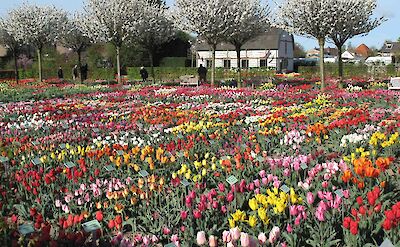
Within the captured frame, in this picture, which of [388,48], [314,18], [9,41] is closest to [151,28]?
[9,41]

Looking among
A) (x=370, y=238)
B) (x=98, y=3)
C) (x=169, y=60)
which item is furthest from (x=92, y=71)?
(x=370, y=238)

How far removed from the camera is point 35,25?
110 feet

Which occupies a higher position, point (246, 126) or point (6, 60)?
point (6, 60)

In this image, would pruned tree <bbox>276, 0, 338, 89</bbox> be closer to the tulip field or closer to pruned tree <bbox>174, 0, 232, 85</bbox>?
pruned tree <bbox>174, 0, 232, 85</bbox>

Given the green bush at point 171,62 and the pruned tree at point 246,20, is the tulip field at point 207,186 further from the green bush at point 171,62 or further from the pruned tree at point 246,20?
the green bush at point 171,62

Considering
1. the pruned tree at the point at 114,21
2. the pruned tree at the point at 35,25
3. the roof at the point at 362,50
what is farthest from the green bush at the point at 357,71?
the roof at the point at 362,50

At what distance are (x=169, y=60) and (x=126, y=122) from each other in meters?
47.5

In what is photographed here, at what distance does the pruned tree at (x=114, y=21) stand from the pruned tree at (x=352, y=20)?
13584 mm

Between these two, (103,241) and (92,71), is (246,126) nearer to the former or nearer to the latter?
(103,241)

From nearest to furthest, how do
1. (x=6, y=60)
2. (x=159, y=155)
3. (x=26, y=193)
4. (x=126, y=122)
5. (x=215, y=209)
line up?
(x=215, y=209)
(x=26, y=193)
(x=159, y=155)
(x=126, y=122)
(x=6, y=60)

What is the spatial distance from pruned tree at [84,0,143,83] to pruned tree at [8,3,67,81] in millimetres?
4773

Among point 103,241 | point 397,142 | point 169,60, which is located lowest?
point 103,241

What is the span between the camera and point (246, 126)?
9.60 meters

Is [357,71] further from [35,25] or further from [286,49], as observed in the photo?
[35,25]
